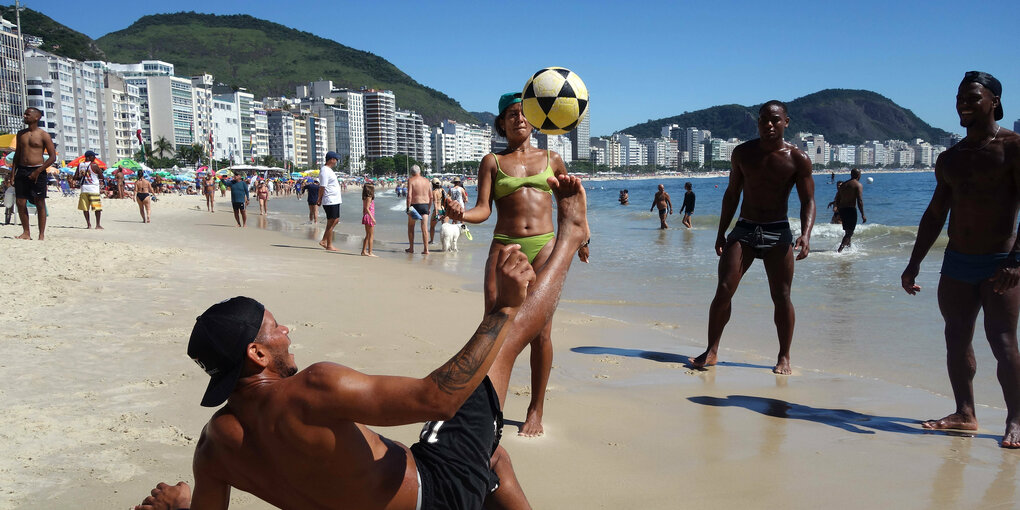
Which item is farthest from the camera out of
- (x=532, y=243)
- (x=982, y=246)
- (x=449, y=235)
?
(x=449, y=235)

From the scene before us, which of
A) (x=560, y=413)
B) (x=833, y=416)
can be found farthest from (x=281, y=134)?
(x=833, y=416)

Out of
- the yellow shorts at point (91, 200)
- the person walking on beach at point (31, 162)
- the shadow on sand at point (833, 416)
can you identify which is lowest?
the shadow on sand at point (833, 416)

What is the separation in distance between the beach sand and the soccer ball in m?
1.84

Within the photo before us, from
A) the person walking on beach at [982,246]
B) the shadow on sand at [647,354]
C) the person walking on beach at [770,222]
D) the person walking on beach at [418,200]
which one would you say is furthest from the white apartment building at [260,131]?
the person walking on beach at [982,246]

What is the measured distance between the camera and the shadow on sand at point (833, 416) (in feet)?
13.6

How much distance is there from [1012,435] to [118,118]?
14316 cm

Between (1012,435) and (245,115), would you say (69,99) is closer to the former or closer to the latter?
(245,115)

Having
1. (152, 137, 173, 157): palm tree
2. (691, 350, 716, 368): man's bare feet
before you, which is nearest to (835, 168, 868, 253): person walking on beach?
(691, 350, 716, 368): man's bare feet

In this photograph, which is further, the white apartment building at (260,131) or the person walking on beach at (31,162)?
the white apartment building at (260,131)

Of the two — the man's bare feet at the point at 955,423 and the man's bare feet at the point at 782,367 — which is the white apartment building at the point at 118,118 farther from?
the man's bare feet at the point at 955,423

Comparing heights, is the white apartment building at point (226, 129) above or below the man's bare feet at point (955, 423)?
above

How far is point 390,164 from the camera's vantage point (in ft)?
623

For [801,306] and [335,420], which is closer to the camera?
[335,420]

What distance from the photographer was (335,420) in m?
1.95
